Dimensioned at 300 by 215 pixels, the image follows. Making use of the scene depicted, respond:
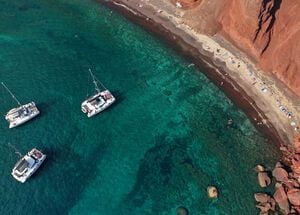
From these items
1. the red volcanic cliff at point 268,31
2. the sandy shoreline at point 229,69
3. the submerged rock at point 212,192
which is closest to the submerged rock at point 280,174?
the sandy shoreline at point 229,69

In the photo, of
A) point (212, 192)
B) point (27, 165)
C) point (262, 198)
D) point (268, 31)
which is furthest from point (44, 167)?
point (268, 31)

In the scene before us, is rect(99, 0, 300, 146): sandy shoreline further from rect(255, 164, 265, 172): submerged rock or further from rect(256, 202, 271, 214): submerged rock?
rect(256, 202, 271, 214): submerged rock

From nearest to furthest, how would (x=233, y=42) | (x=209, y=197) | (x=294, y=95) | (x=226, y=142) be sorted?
1. (x=209, y=197)
2. (x=226, y=142)
3. (x=294, y=95)
4. (x=233, y=42)

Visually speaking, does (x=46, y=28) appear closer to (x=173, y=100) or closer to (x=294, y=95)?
(x=173, y=100)

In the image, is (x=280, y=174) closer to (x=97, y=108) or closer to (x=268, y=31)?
(x=268, y=31)

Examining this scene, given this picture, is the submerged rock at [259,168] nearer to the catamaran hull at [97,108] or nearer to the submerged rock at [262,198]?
the submerged rock at [262,198]

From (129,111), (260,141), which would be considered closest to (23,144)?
(129,111)
